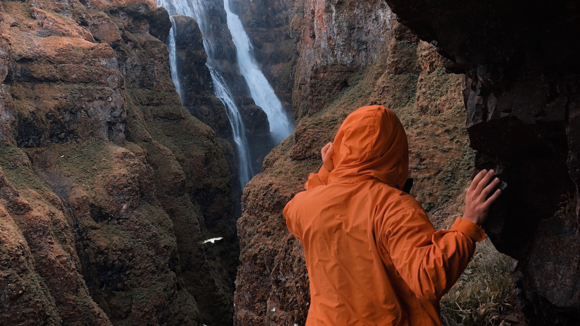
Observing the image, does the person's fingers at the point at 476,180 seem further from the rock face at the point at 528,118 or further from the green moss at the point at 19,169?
the green moss at the point at 19,169

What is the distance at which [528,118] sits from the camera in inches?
101

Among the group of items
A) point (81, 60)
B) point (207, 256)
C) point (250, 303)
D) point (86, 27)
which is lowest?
point (207, 256)

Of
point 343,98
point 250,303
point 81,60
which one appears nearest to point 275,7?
point 81,60

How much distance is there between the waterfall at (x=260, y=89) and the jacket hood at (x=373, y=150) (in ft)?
168

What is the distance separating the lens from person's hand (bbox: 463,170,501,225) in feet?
7.04

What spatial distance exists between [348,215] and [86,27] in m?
37.3

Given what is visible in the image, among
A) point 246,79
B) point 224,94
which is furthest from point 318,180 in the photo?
point 246,79

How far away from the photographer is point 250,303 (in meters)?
11.7

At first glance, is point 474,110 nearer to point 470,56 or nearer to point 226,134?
point 470,56

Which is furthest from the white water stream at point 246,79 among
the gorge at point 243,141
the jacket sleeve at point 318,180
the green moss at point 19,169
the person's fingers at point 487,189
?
the person's fingers at point 487,189

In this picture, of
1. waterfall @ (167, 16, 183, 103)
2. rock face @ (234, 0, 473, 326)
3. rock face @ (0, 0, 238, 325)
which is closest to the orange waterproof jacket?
rock face @ (234, 0, 473, 326)

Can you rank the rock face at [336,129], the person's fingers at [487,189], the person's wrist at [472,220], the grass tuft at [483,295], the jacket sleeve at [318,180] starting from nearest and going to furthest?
the person's wrist at [472,220] → the person's fingers at [487,189] → the jacket sleeve at [318,180] → the grass tuft at [483,295] → the rock face at [336,129]

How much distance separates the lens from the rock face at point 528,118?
2373 millimetres

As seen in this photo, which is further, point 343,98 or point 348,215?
point 343,98
